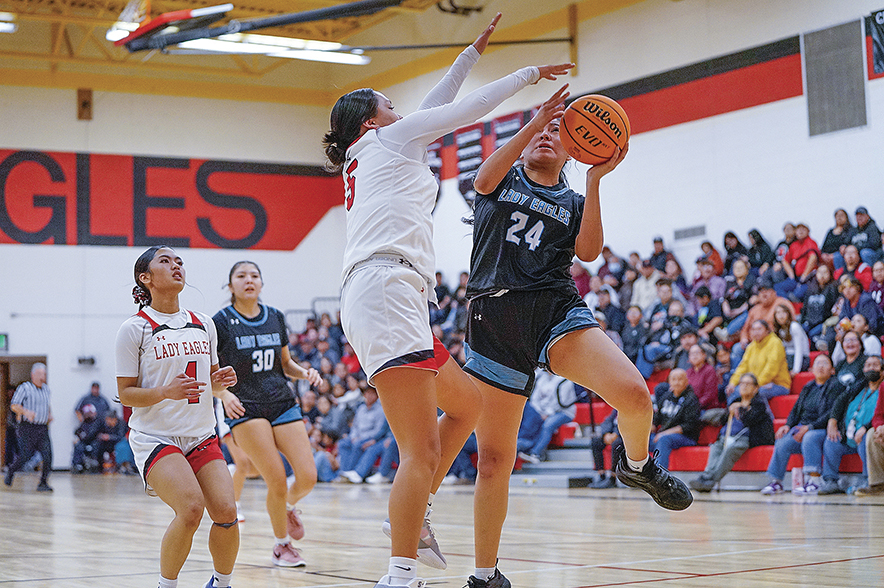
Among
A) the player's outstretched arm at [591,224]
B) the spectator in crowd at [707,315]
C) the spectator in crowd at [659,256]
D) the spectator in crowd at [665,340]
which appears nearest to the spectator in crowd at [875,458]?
the spectator in crowd at [707,315]

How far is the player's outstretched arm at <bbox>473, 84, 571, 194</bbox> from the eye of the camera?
12.4ft

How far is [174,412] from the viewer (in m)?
4.21

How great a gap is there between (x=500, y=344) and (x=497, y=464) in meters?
0.48

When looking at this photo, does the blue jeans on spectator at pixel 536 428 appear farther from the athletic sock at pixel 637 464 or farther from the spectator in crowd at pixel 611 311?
the athletic sock at pixel 637 464

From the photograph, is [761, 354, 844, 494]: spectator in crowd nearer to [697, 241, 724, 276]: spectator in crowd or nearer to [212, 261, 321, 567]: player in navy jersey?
[697, 241, 724, 276]: spectator in crowd

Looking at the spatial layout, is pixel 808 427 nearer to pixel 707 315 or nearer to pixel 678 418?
pixel 678 418

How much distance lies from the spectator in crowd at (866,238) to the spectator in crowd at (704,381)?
2.14 m

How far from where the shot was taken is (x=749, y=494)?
10305 mm

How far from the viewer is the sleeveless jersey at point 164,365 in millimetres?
4191

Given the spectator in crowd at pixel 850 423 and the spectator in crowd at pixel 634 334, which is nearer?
the spectator in crowd at pixel 850 423

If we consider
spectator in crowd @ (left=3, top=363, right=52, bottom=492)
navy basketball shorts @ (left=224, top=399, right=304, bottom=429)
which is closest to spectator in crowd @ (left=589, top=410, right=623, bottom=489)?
navy basketball shorts @ (left=224, top=399, right=304, bottom=429)

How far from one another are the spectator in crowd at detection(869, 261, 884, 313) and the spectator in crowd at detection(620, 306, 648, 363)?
10.2 ft

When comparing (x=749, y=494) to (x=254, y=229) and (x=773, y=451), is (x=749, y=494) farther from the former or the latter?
(x=254, y=229)

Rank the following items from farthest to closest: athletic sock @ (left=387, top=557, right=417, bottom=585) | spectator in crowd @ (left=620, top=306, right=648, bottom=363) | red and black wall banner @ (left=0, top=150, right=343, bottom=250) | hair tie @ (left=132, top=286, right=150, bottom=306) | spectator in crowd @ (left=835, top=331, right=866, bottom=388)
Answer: red and black wall banner @ (left=0, top=150, right=343, bottom=250) → spectator in crowd @ (left=620, top=306, right=648, bottom=363) → spectator in crowd @ (left=835, top=331, right=866, bottom=388) → hair tie @ (left=132, top=286, right=150, bottom=306) → athletic sock @ (left=387, top=557, right=417, bottom=585)
